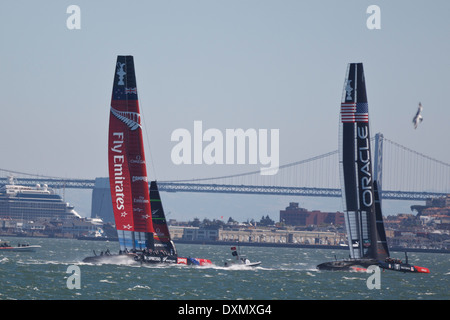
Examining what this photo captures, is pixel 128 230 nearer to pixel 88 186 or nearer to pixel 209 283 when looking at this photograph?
pixel 209 283

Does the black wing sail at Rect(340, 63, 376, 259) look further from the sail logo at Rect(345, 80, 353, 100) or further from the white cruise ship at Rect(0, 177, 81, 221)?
the white cruise ship at Rect(0, 177, 81, 221)

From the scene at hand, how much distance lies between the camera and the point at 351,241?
44.3m

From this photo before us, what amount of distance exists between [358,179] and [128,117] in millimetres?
9881

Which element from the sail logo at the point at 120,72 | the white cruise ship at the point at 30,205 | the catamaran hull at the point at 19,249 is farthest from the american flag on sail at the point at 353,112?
the white cruise ship at the point at 30,205

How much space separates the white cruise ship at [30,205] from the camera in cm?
16712

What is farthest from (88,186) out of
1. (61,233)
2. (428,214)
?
(428,214)

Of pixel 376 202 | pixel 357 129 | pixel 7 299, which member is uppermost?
pixel 357 129

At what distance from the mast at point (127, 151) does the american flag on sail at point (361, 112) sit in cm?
916

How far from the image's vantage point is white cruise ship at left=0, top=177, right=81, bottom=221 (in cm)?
16712

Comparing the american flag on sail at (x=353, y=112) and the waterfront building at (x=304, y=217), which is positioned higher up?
the american flag on sail at (x=353, y=112)

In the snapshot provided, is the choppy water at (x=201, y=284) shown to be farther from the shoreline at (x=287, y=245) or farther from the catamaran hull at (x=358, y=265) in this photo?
the shoreline at (x=287, y=245)

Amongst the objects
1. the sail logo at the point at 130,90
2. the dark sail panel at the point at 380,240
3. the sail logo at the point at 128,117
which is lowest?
the dark sail panel at the point at 380,240

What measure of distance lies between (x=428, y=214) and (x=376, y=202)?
12582cm

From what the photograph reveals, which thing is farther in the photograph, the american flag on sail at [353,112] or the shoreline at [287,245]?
the shoreline at [287,245]
